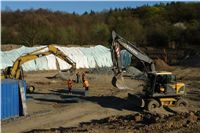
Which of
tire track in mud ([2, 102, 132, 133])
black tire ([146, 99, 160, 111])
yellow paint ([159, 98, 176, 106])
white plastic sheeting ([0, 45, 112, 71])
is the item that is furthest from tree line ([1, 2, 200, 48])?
black tire ([146, 99, 160, 111])

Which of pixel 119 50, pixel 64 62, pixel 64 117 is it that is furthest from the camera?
pixel 64 62

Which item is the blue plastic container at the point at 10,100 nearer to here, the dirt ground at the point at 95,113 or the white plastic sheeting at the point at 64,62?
the dirt ground at the point at 95,113

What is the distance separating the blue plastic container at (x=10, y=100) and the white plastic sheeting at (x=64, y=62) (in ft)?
74.4

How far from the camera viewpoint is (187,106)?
26.2 m

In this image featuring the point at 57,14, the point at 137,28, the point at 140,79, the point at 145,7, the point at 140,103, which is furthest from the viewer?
the point at 145,7

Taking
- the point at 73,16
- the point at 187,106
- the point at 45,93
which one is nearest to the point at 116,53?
the point at 187,106

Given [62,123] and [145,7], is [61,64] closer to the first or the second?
[62,123]

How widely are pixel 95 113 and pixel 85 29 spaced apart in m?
58.8

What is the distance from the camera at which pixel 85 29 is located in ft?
272

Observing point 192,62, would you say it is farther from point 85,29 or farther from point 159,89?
point 85,29

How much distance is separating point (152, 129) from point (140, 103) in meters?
7.89

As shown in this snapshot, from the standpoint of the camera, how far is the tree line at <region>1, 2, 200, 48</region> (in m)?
71.7

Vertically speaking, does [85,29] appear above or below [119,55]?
above

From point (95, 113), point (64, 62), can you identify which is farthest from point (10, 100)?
point (64, 62)
